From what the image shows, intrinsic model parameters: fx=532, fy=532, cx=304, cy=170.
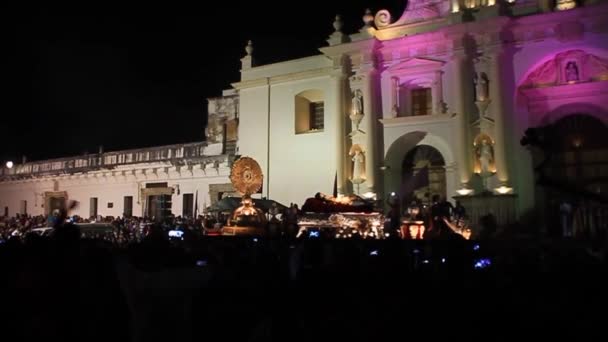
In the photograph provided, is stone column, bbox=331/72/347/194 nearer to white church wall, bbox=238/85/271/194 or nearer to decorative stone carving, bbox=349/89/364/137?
decorative stone carving, bbox=349/89/364/137

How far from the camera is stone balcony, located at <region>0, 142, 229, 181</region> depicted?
28828 millimetres

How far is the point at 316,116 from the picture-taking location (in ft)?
86.4

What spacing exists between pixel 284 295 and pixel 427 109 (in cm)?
1975

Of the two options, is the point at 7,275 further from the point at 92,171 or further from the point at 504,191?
the point at 92,171

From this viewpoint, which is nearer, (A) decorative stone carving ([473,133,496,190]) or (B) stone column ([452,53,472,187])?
(A) decorative stone carving ([473,133,496,190])

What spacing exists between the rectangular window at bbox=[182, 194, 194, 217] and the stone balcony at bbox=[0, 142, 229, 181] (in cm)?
188

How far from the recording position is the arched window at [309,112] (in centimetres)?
2567

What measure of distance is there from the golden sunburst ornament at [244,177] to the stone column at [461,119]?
7795mm

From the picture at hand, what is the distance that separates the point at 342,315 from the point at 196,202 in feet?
78.6

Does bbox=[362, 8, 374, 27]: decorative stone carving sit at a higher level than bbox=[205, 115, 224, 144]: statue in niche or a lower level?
higher

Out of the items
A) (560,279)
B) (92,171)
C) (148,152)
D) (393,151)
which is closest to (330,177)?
(393,151)

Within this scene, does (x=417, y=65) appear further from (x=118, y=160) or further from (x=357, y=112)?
(x=118, y=160)

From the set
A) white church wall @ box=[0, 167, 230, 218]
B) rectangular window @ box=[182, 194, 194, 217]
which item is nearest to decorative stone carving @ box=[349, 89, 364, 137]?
white church wall @ box=[0, 167, 230, 218]

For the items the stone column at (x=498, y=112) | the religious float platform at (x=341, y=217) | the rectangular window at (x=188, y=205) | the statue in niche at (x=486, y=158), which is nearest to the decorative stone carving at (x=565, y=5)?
the stone column at (x=498, y=112)
